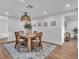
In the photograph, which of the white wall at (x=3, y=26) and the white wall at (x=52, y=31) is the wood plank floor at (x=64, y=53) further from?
the white wall at (x=3, y=26)

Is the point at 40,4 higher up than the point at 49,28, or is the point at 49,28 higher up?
the point at 40,4

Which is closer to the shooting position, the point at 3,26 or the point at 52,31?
the point at 52,31

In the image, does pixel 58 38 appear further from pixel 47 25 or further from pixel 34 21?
pixel 34 21

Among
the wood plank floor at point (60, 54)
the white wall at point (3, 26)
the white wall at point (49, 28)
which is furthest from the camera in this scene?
the white wall at point (3, 26)

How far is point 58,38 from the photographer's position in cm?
644

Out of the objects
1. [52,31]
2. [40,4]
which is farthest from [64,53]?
[52,31]

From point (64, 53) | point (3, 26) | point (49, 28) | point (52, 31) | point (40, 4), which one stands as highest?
point (40, 4)

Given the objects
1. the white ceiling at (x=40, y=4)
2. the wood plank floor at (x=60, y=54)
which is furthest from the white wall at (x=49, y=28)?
the wood plank floor at (x=60, y=54)

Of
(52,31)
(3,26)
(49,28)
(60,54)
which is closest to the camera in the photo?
(60,54)

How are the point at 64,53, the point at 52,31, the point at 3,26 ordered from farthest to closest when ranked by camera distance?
the point at 3,26 < the point at 52,31 < the point at 64,53

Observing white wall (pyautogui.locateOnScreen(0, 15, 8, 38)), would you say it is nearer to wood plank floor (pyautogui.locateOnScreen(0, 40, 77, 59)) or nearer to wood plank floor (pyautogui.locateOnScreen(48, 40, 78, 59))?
wood plank floor (pyautogui.locateOnScreen(0, 40, 77, 59))

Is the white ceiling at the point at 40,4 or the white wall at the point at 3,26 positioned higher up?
the white ceiling at the point at 40,4

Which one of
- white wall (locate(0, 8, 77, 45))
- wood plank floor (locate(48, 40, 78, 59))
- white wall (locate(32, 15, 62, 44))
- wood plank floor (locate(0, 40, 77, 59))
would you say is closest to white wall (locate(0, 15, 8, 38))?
white wall (locate(0, 8, 77, 45))

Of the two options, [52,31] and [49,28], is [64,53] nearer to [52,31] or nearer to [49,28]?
[52,31]
